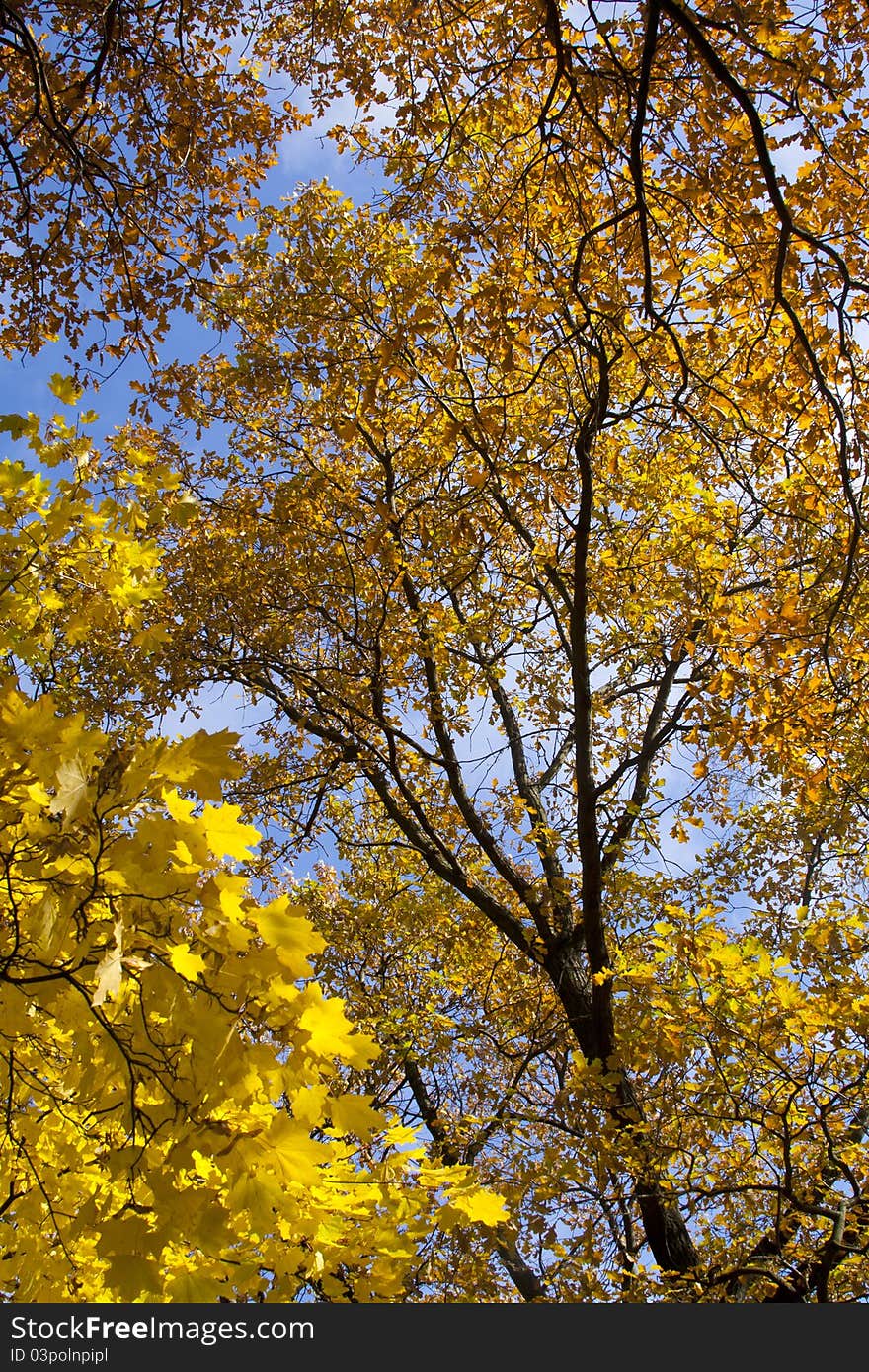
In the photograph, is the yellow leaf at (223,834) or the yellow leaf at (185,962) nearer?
the yellow leaf at (185,962)

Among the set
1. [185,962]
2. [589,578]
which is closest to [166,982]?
[185,962]

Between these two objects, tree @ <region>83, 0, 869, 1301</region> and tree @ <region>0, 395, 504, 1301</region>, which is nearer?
tree @ <region>0, 395, 504, 1301</region>

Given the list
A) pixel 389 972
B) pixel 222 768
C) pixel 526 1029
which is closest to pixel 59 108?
pixel 222 768

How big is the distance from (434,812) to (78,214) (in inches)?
224

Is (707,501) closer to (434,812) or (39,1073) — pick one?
(434,812)

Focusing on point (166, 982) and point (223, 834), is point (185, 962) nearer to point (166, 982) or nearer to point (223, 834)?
point (166, 982)

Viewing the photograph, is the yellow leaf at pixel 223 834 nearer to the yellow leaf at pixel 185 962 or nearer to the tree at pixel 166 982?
the tree at pixel 166 982

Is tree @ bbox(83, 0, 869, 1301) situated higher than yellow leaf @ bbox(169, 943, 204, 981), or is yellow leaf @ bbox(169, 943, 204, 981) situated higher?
tree @ bbox(83, 0, 869, 1301)

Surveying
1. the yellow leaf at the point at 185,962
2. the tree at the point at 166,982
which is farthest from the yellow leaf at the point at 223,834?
the yellow leaf at the point at 185,962

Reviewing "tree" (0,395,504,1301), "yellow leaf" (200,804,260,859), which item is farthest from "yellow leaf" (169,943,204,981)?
"yellow leaf" (200,804,260,859)

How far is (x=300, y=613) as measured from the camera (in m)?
7.34

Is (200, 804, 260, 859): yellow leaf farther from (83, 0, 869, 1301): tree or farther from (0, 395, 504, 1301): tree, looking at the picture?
(83, 0, 869, 1301): tree

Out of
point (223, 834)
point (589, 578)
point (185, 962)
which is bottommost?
point (185, 962)

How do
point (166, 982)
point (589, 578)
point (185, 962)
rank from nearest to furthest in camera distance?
point (185, 962)
point (166, 982)
point (589, 578)
